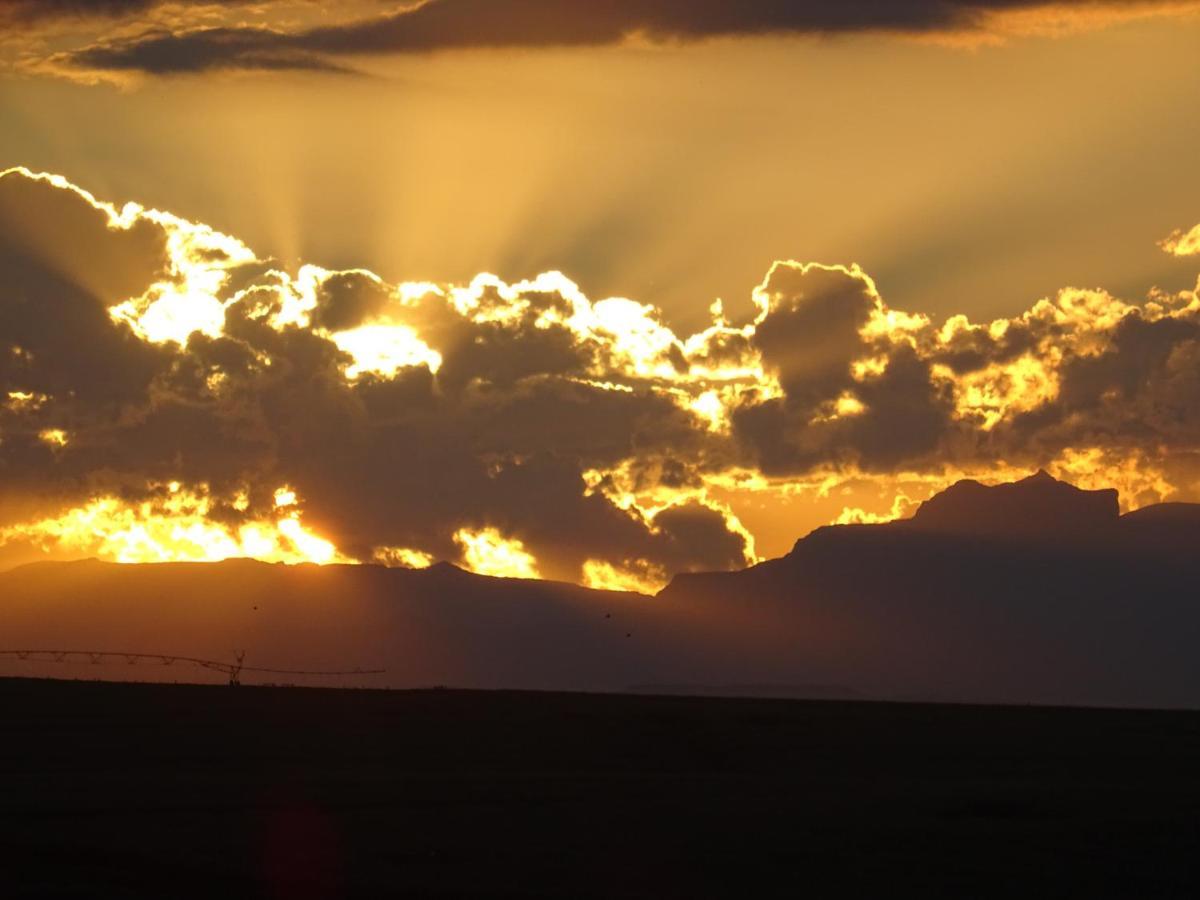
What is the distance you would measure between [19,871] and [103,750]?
27385 mm

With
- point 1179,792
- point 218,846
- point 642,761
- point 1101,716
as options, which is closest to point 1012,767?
point 1179,792

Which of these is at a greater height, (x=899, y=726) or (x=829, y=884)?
(x=899, y=726)

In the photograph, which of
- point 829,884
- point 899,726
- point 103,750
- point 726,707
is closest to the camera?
point 829,884

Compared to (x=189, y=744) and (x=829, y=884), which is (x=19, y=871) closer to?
(x=829, y=884)

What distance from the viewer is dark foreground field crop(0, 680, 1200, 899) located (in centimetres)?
4162

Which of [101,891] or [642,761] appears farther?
[642,761]

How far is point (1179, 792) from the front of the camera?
60375 millimetres

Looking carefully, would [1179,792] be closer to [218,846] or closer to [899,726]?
[899,726]

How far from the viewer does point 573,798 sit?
5522cm

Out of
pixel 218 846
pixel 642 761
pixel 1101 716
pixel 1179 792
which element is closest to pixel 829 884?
pixel 218 846

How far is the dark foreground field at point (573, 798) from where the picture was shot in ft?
137

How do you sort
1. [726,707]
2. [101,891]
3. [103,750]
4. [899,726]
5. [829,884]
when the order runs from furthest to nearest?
[726,707] → [899,726] → [103,750] → [829,884] → [101,891]

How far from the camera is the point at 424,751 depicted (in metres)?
69.7

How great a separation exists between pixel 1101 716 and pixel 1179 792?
34.5 meters
